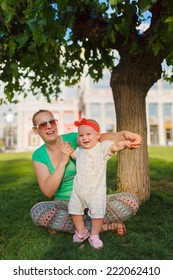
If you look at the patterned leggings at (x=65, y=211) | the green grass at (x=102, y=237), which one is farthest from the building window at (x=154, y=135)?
the patterned leggings at (x=65, y=211)

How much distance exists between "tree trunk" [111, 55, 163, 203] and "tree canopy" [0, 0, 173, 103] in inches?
12.8

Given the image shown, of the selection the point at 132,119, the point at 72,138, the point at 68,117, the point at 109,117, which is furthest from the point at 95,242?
the point at 68,117

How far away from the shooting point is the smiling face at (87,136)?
11.4 feet

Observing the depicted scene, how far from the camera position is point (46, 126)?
147 inches

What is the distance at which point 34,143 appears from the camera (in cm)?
5872

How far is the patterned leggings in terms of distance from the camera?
3840mm

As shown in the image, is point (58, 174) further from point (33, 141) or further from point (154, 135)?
point (33, 141)

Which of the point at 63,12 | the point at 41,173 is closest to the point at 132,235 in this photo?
the point at 41,173

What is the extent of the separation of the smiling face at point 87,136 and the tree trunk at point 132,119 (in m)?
2.53

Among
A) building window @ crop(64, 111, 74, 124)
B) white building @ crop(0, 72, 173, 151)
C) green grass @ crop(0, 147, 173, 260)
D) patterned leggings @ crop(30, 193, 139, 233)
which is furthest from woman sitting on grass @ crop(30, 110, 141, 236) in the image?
building window @ crop(64, 111, 74, 124)

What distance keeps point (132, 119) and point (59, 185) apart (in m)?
2.44

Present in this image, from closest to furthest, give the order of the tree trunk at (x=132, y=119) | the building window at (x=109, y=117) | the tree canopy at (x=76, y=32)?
the tree canopy at (x=76, y=32) → the tree trunk at (x=132, y=119) → the building window at (x=109, y=117)

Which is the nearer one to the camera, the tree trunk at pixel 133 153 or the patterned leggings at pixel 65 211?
the patterned leggings at pixel 65 211

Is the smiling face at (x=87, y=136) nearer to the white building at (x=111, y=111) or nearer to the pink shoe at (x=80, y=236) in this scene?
the pink shoe at (x=80, y=236)
